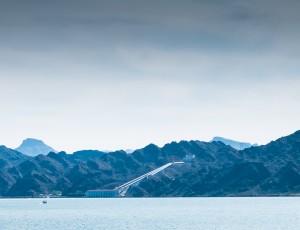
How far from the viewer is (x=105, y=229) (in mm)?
157125

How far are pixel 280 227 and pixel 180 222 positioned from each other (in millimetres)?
35228

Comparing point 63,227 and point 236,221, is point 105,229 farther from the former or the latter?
point 236,221

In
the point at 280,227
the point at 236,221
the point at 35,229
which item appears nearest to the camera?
the point at 280,227

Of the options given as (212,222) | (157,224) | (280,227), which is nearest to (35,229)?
(157,224)

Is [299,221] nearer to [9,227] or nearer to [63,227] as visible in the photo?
[63,227]

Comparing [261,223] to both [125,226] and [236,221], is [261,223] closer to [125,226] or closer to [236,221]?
[236,221]

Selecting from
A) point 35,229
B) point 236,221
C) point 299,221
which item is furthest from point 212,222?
point 35,229

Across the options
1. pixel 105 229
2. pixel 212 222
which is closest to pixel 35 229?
pixel 105 229

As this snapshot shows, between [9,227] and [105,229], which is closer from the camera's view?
[105,229]

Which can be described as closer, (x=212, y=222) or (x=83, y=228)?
(x=83, y=228)

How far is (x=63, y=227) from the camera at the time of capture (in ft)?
546

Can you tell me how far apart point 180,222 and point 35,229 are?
40.8 metres

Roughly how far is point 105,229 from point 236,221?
128 feet

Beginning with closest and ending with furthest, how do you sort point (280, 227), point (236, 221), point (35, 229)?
point (280, 227), point (35, 229), point (236, 221)
